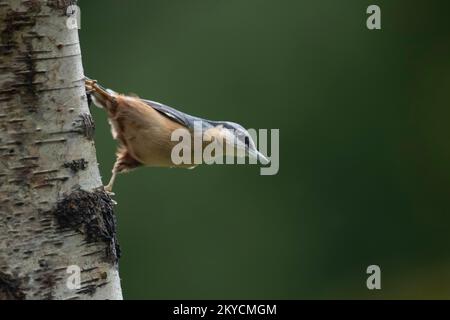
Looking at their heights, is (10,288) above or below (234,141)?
below

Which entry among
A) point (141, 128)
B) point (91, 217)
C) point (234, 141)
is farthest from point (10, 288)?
point (234, 141)

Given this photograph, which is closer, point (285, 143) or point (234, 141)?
point (234, 141)

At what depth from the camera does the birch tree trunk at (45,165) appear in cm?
272

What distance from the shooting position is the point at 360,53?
27.7 ft

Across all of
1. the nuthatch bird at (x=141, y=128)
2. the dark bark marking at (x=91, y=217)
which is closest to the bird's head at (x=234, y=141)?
the nuthatch bird at (x=141, y=128)

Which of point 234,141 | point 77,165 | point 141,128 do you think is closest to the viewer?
point 77,165

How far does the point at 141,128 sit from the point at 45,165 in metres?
1.51

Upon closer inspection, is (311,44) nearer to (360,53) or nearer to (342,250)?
(360,53)

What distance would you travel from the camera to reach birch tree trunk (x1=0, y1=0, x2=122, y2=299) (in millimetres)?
2725

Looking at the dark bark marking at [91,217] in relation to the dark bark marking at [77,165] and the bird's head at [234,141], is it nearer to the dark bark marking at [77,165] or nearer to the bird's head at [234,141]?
the dark bark marking at [77,165]

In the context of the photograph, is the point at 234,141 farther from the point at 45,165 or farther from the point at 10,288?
the point at 10,288

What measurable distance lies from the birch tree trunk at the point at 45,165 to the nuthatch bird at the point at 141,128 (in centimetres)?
129

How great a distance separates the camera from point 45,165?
2756 millimetres
